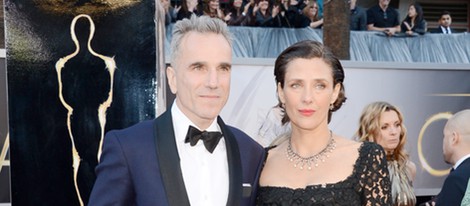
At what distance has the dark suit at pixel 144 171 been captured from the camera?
2527mm

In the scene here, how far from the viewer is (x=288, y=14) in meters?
9.95

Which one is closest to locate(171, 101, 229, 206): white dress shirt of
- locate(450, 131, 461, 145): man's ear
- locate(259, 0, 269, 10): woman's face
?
locate(450, 131, 461, 145): man's ear

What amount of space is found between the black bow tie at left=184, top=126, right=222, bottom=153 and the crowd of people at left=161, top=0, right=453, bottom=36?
270 inches

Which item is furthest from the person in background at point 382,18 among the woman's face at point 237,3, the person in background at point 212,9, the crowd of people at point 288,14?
the person in background at point 212,9

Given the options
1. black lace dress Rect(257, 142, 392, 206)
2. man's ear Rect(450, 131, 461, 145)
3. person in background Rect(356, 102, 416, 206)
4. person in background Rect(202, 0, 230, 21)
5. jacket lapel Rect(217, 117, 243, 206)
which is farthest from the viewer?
person in background Rect(202, 0, 230, 21)

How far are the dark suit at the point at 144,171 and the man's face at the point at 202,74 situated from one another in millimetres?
136

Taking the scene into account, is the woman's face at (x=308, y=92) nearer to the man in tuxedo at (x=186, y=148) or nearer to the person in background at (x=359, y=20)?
the man in tuxedo at (x=186, y=148)

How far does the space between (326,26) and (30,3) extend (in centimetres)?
428

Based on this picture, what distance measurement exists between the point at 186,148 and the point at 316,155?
2.16 feet

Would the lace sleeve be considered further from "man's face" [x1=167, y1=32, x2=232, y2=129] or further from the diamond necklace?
"man's face" [x1=167, y1=32, x2=232, y2=129]

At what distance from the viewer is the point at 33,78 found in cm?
361

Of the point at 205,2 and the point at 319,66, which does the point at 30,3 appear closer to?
the point at 319,66

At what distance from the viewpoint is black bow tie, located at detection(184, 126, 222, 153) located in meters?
2.62

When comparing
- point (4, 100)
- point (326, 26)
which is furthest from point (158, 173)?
Answer: point (326, 26)
